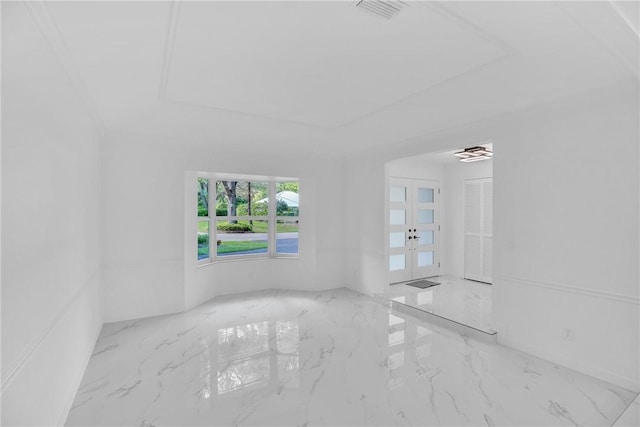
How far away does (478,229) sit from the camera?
627cm

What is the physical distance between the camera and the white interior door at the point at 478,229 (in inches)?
241

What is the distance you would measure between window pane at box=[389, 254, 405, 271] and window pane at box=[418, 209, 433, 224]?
0.89 metres

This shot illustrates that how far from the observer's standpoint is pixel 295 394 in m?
2.51

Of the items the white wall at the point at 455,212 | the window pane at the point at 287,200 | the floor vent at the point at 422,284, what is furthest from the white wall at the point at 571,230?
the window pane at the point at 287,200

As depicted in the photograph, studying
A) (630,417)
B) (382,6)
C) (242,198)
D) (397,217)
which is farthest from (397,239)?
(382,6)

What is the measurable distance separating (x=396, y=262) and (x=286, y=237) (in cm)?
221

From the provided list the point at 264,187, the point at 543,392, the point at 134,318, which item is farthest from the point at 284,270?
the point at 543,392

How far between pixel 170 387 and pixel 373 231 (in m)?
3.70

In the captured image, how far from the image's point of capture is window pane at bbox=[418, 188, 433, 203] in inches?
259

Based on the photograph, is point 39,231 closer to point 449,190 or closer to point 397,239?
point 397,239

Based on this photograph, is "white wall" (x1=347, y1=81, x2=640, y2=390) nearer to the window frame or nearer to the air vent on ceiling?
the air vent on ceiling

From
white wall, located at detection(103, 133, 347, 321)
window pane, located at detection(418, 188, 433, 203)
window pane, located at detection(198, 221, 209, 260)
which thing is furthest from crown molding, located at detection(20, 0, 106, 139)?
window pane, located at detection(418, 188, 433, 203)

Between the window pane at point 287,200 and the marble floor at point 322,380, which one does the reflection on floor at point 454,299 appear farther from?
the window pane at point 287,200

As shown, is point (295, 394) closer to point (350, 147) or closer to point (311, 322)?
point (311, 322)
